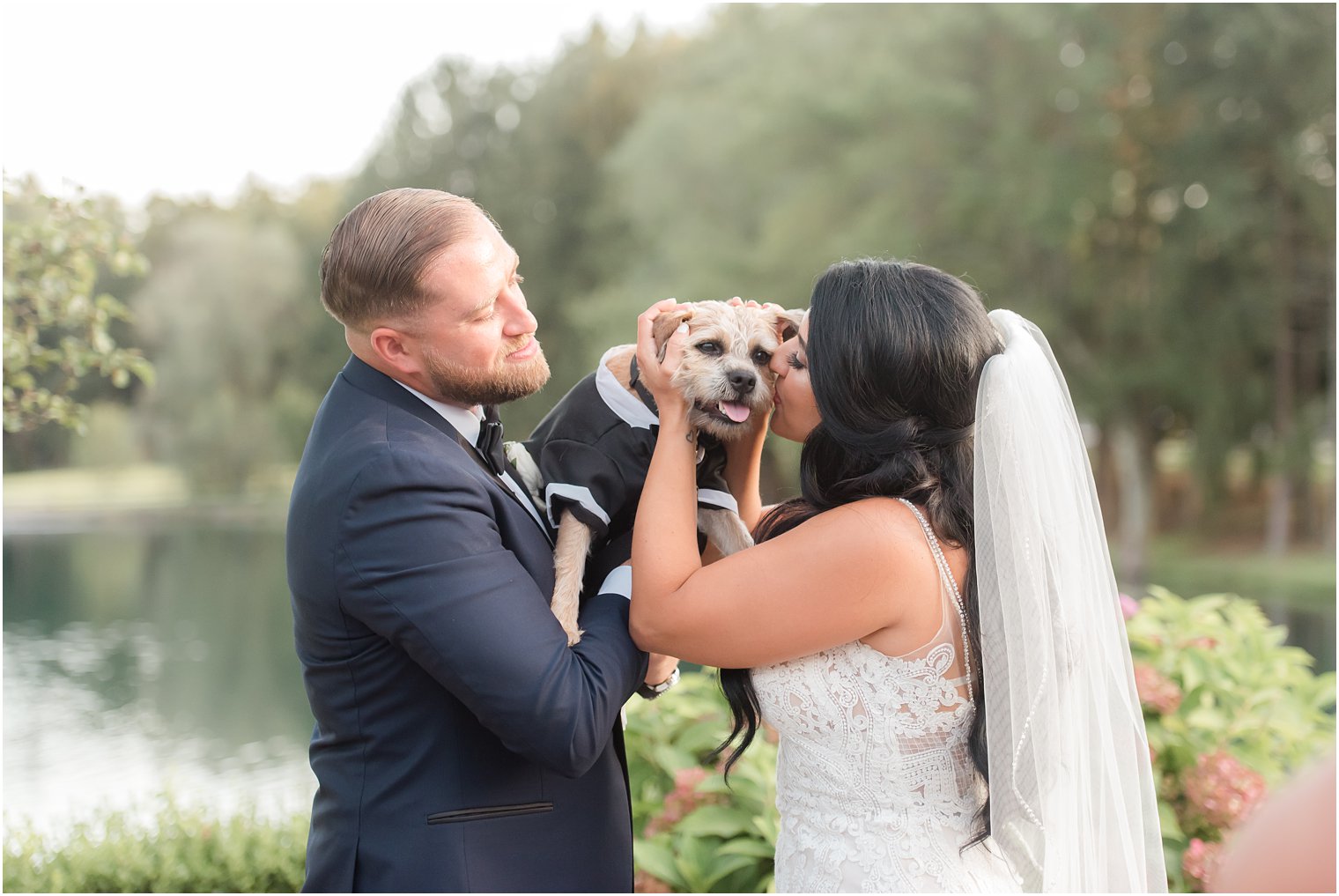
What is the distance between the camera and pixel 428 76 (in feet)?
123

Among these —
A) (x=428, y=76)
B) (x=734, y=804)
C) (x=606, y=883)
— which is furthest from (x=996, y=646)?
(x=428, y=76)

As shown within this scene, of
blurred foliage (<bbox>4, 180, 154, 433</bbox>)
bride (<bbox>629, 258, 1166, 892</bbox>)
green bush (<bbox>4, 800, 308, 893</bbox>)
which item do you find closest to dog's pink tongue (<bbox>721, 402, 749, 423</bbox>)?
bride (<bbox>629, 258, 1166, 892</bbox>)

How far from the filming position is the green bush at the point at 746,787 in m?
4.04

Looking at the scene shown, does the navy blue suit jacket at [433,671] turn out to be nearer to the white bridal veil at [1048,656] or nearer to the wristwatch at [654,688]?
the wristwatch at [654,688]

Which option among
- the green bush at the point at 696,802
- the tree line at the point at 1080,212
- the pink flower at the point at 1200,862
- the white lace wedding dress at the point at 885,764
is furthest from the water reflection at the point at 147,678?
the pink flower at the point at 1200,862

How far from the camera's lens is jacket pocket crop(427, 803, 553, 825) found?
2281mm

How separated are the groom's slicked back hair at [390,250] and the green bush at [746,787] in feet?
6.54

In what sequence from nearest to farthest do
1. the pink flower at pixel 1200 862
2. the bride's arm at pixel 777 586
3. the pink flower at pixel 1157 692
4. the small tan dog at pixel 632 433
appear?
the bride's arm at pixel 777 586, the small tan dog at pixel 632 433, the pink flower at pixel 1200 862, the pink flower at pixel 1157 692

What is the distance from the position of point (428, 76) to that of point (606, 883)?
127 feet

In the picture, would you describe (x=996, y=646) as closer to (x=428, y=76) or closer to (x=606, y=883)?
(x=606, y=883)

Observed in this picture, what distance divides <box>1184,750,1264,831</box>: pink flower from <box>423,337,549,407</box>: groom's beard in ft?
10.9

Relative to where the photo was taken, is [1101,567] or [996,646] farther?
[1101,567]

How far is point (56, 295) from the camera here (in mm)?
6125

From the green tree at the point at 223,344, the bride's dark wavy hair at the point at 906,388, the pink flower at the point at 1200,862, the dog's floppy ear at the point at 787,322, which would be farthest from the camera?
the green tree at the point at 223,344
